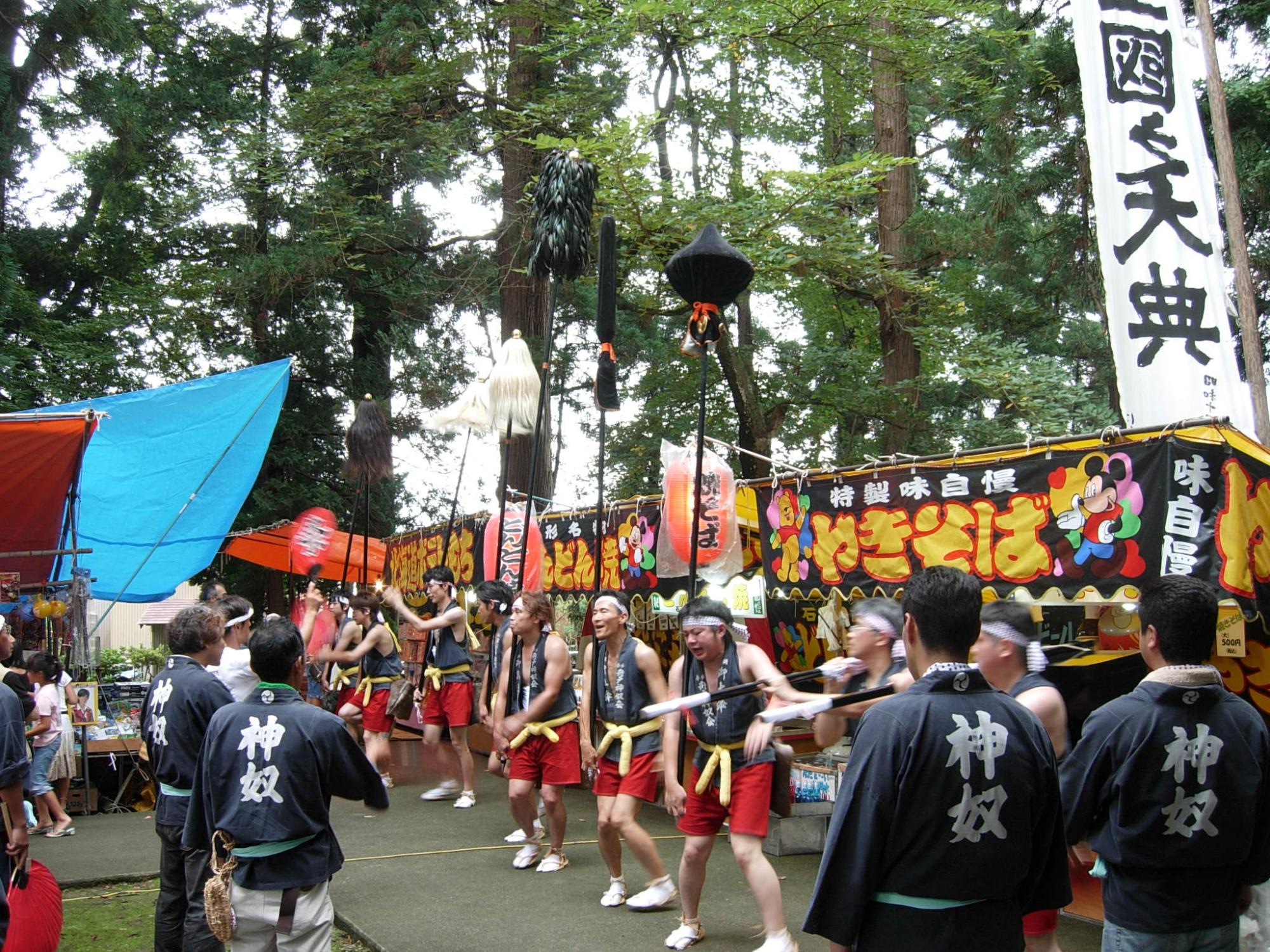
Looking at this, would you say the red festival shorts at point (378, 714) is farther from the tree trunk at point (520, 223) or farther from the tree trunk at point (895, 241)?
the tree trunk at point (895, 241)

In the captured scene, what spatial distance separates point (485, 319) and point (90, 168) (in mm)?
6682

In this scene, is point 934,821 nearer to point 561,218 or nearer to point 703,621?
point 703,621

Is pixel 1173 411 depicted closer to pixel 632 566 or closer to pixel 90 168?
pixel 632 566

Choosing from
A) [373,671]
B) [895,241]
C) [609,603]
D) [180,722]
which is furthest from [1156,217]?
[895,241]

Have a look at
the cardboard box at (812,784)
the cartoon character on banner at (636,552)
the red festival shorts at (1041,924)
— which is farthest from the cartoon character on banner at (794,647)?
the red festival shorts at (1041,924)

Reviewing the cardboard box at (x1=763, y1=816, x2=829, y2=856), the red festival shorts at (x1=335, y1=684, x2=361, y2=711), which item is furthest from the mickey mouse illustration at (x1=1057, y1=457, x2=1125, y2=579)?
the red festival shorts at (x1=335, y1=684, x2=361, y2=711)

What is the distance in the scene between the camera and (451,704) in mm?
9445

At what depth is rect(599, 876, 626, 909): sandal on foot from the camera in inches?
245

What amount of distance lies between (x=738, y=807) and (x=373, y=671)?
18.0 feet

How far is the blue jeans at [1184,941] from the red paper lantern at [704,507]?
4.43 m

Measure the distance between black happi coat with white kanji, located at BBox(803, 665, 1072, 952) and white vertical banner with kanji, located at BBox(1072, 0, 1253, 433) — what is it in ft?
16.2

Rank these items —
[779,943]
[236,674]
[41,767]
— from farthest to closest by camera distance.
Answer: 1. [41,767]
2. [236,674]
3. [779,943]

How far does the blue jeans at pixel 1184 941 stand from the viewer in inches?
123

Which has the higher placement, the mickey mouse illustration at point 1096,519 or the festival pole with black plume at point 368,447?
the festival pole with black plume at point 368,447
